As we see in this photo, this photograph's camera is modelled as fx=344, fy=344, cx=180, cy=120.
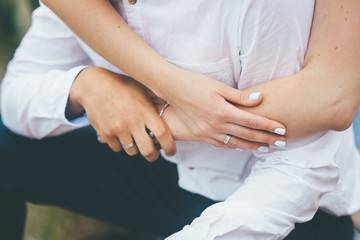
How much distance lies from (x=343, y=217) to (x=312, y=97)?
0.49 metres

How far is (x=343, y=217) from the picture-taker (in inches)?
39.3

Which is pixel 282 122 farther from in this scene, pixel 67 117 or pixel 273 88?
pixel 67 117

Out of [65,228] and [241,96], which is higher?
[241,96]

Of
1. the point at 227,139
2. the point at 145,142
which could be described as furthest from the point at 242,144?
the point at 145,142

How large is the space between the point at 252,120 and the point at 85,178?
2.25 ft

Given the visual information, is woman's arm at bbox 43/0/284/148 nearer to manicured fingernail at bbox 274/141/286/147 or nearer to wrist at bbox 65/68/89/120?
manicured fingernail at bbox 274/141/286/147

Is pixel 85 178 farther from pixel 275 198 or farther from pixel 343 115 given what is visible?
pixel 343 115

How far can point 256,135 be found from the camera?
741 mm

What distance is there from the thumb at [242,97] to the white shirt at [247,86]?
6 cm

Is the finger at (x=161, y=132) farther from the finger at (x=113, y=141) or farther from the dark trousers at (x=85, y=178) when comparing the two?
the dark trousers at (x=85, y=178)

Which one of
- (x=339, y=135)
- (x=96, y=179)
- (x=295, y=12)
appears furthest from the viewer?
(x=96, y=179)

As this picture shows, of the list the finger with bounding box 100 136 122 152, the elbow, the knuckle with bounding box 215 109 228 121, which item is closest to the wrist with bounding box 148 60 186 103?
the knuckle with bounding box 215 109 228 121

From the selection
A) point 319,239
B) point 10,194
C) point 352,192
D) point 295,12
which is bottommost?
point 10,194

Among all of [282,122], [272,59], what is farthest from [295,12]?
[282,122]
